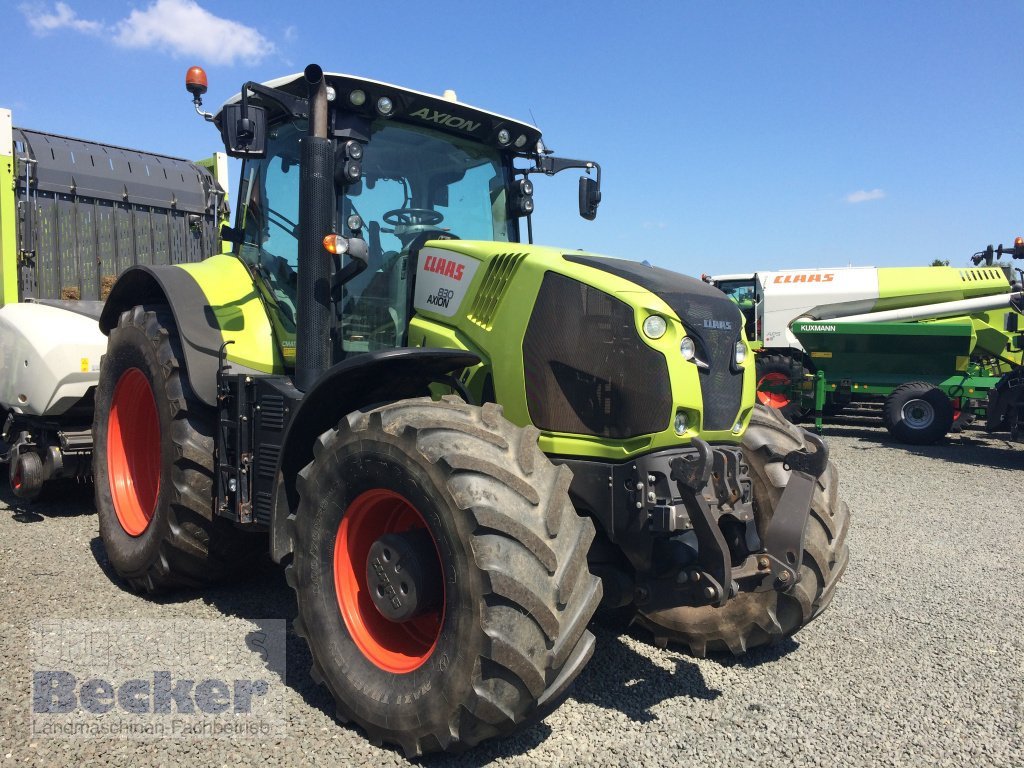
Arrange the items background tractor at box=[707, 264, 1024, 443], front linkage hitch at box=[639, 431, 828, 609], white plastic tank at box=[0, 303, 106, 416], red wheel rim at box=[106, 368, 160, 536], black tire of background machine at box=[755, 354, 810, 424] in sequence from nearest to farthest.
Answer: front linkage hitch at box=[639, 431, 828, 609] < red wheel rim at box=[106, 368, 160, 536] < white plastic tank at box=[0, 303, 106, 416] < background tractor at box=[707, 264, 1024, 443] < black tire of background machine at box=[755, 354, 810, 424]

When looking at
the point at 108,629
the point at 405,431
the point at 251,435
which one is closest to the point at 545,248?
the point at 405,431

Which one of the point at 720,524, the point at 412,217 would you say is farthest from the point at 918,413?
the point at 412,217

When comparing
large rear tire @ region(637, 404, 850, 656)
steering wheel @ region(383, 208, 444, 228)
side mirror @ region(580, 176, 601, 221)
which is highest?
side mirror @ region(580, 176, 601, 221)

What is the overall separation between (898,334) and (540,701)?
39.8 ft

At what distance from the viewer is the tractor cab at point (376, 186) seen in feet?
12.0

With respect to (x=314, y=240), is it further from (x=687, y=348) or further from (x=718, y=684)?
(x=718, y=684)

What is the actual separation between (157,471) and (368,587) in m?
2.33

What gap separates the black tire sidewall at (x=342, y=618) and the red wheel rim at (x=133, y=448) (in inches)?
80.6

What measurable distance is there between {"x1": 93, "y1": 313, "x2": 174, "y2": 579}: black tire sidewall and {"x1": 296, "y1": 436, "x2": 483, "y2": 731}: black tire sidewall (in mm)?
A: 1297

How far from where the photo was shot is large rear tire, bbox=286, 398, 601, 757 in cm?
256

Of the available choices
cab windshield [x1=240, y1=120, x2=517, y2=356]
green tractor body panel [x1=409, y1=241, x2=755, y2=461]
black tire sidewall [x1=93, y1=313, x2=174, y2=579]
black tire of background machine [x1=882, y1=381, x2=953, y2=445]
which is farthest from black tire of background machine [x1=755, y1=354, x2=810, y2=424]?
black tire sidewall [x1=93, y1=313, x2=174, y2=579]
